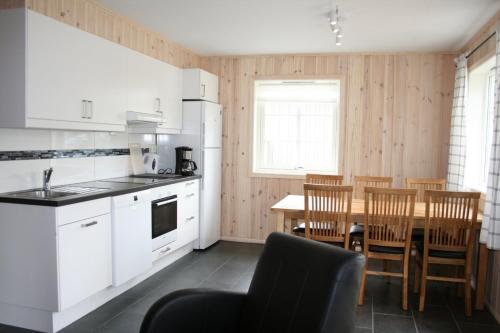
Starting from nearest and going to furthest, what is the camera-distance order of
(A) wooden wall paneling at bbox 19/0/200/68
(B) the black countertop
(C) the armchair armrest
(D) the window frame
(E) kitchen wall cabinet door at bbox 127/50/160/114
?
(C) the armchair armrest, (B) the black countertop, (A) wooden wall paneling at bbox 19/0/200/68, (E) kitchen wall cabinet door at bbox 127/50/160/114, (D) the window frame

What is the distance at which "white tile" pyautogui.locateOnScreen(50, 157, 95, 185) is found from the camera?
343 cm

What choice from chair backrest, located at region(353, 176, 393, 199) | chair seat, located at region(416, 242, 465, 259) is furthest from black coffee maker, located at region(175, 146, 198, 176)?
chair seat, located at region(416, 242, 465, 259)

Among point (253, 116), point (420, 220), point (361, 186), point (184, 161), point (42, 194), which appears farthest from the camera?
point (253, 116)

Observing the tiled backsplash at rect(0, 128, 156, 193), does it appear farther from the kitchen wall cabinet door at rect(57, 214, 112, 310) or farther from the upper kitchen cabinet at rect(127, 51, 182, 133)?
the kitchen wall cabinet door at rect(57, 214, 112, 310)

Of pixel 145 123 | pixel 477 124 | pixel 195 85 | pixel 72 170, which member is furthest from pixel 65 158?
pixel 477 124

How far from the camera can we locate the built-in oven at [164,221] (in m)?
3.89

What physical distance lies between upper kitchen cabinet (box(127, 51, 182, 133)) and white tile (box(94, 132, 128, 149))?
0.47 ft

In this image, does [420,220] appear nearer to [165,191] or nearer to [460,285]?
[460,285]

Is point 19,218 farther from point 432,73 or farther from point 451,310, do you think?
point 432,73

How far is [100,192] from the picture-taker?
312 cm

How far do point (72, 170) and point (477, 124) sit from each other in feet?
13.4

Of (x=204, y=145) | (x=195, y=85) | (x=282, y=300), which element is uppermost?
(x=195, y=85)

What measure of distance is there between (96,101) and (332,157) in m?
3.15

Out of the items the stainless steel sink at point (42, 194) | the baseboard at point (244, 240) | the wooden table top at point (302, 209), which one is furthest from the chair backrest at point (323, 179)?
the stainless steel sink at point (42, 194)
